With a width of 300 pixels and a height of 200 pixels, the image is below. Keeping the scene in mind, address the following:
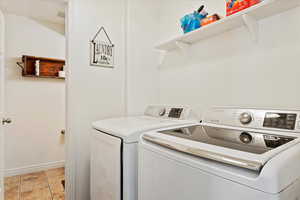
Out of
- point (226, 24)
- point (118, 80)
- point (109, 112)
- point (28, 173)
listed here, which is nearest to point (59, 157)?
point (28, 173)

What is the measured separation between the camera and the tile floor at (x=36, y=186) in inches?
81.3

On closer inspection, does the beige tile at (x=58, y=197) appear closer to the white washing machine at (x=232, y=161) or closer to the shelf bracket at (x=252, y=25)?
the white washing machine at (x=232, y=161)

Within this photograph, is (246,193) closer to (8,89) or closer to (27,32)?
(8,89)

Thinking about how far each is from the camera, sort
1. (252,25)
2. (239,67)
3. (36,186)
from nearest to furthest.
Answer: (252,25), (239,67), (36,186)

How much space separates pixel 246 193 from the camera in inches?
21.6

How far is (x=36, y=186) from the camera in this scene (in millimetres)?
2303

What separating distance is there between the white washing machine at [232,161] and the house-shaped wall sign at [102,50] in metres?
1.09

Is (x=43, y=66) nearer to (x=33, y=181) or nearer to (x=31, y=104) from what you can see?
(x=31, y=104)

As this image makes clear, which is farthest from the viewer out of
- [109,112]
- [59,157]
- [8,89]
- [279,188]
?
[59,157]

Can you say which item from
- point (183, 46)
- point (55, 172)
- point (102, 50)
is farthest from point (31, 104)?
point (183, 46)

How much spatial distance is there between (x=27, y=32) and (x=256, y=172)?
3358mm

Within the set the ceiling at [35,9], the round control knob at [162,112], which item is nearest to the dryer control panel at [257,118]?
the round control knob at [162,112]

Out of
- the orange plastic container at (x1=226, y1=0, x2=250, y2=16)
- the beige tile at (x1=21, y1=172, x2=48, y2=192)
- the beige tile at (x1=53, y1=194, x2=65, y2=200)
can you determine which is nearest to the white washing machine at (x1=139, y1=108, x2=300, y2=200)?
the orange plastic container at (x1=226, y1=0, x2=250, y2=16)

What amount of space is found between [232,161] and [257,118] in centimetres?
58
